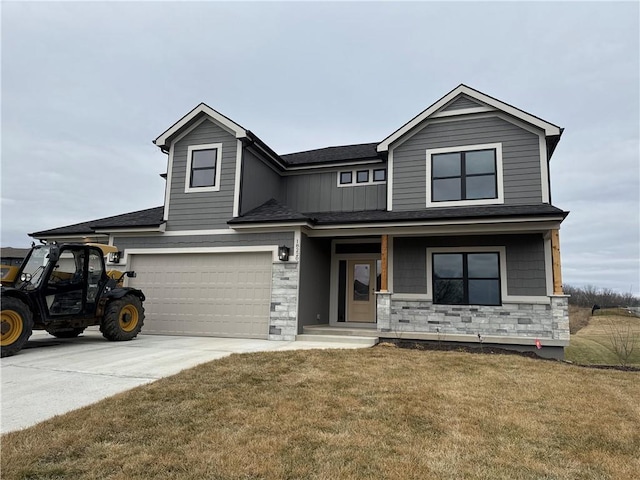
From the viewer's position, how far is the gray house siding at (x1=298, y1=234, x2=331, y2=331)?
10703 mm

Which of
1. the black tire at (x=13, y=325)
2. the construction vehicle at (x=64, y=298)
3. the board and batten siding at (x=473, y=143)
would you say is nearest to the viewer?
the black tire at (x=13, y=325)

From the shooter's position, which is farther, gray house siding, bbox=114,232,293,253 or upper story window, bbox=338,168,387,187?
upper story window, bbox=338,168,387,187

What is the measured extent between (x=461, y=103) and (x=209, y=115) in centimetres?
732

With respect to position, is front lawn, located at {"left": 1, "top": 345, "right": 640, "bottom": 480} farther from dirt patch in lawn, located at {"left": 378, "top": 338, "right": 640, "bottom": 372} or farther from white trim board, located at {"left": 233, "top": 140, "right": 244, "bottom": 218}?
white trim board, located at {"left": 233, "top": 140, "right": 244, "bottom": 218}

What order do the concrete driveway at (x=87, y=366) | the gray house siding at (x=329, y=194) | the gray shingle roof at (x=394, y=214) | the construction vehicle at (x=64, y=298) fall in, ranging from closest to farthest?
the concrete driveway at (x=87, y=366), the construction vehicle at (x=64, y=298), the gray shingle roof at (x=394, y=214), the gray house siding at (x=329, y=194)

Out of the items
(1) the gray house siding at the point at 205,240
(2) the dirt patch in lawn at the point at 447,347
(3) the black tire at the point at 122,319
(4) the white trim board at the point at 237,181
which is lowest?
(2) the dirt patch in lawn at the point at 447,347

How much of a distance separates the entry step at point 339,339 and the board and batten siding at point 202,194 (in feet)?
12.7

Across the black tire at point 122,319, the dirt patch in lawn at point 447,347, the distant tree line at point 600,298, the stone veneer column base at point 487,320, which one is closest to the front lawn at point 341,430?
the dirt patch in lawn at point 447,347

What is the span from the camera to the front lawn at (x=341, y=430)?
3113 millimetres

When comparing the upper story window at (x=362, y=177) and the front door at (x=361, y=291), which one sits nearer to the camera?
the front door at (x=361, y=291)

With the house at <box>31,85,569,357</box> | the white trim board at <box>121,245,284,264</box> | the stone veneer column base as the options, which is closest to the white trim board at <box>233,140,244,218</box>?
the house at <box>31,85,569,357</box>

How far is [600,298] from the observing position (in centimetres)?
3675

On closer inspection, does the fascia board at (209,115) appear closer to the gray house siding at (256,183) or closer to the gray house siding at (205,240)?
the gray house siding at (256,183)

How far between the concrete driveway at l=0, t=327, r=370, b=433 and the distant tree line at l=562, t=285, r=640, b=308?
109 ft
